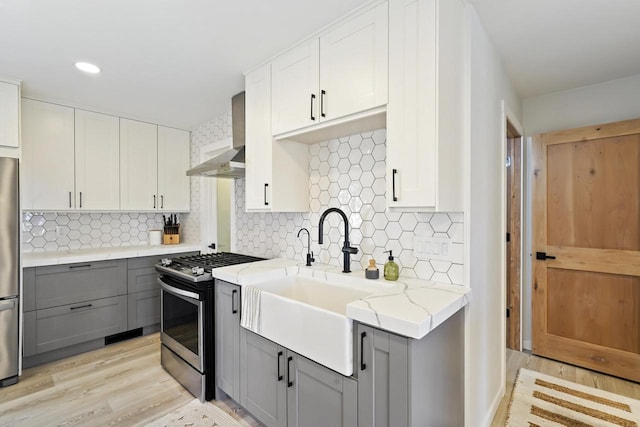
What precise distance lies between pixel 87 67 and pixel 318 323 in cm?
248

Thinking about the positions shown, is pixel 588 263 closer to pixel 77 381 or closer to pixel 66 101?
pixel 77 381

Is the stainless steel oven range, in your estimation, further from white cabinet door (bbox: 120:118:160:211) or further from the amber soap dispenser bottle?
white cabinet door (bbox: 120:118:160:211)

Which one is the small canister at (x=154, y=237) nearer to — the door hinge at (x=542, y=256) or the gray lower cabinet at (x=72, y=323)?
the gray lower cabinet at (x=72, y=323)

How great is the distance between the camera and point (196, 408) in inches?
83.0

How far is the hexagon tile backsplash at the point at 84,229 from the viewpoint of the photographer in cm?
310

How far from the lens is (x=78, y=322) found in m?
2.89

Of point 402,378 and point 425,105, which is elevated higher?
point 425,105

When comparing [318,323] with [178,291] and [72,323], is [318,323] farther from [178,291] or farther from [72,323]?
[72,323]

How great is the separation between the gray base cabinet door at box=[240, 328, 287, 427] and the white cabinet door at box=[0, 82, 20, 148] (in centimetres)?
236

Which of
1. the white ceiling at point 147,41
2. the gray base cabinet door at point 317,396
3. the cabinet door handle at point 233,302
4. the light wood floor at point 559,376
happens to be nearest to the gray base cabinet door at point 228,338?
the cabinet door handle at point 233,302

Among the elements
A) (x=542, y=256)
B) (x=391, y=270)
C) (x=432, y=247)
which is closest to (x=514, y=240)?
(x=542, y=256)

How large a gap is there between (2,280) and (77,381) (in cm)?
95

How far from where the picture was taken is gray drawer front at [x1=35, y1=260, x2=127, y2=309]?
107 inches

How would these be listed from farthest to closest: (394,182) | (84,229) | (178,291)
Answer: (84,229) → (178,291) → (394,182)
